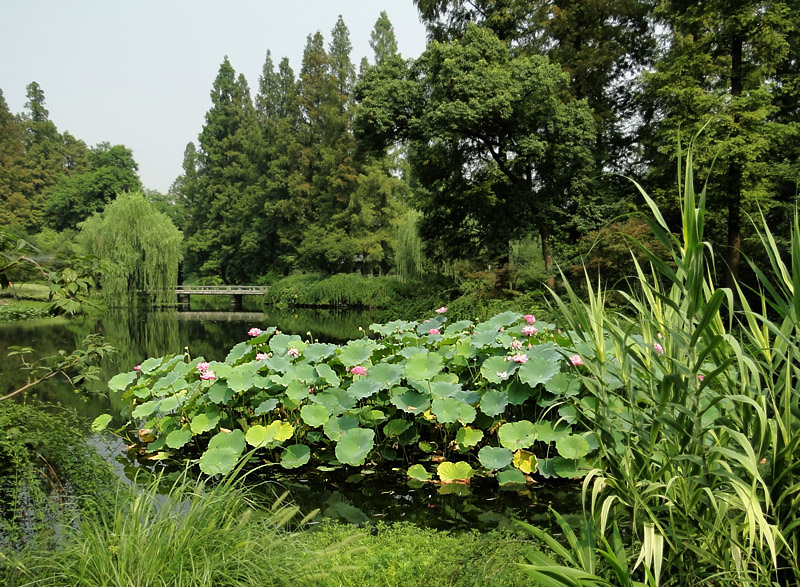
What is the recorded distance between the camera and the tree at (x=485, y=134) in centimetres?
1195

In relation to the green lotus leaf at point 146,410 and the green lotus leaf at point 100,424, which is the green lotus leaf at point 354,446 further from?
the green lotus leaf at point 100,424

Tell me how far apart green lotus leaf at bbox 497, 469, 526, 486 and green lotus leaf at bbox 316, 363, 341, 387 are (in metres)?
1.34

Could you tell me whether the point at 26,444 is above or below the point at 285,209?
below

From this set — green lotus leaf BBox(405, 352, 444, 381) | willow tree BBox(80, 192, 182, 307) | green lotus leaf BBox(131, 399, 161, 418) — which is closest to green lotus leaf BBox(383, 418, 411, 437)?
green lotus leaf BBox(405, 352, 444, 381)

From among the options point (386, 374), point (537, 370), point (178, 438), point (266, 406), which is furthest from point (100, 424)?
point (537, 370)

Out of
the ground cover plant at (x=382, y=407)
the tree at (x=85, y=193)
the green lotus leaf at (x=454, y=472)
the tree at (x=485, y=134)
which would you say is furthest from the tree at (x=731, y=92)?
the tree at (x=85, y=193)

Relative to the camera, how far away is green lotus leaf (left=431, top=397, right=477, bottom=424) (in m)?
3.59

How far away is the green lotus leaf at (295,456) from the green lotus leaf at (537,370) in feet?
5.12

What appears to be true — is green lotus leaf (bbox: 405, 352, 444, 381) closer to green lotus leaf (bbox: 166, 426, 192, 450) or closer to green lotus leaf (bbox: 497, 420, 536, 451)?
green lotus leaf (bbox: 497, 420, 536, 451)

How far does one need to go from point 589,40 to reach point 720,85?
438 centimetres

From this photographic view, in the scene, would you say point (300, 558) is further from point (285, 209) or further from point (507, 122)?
point (285, 209)

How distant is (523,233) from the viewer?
43.8 feet

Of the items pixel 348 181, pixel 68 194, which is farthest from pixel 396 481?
pixel 68 194

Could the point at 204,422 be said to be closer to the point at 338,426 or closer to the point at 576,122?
the point at 338,426
